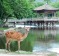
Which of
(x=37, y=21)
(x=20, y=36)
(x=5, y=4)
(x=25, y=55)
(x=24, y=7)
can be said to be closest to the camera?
(x=25, y=55)

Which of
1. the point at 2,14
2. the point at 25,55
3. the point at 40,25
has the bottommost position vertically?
the point at 40,25

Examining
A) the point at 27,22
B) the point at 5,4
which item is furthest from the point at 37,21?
Answer: the point at 5,4

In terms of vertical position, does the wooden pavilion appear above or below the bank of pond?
below

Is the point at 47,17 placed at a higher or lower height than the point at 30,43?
lower

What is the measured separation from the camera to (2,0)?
2437 inches

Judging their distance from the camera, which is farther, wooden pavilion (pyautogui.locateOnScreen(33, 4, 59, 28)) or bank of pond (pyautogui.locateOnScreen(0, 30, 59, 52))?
Result: wooden pavilion (pyautogui.locateOnScreen(33, 4, 59, 28))

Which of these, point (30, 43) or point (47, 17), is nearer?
point (30, 43)

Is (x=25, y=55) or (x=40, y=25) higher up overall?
(x=25, y=55)

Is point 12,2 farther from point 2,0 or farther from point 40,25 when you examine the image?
point 40,25

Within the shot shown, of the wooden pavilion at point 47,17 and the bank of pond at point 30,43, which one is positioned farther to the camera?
the wooden pavilion at point 47,17

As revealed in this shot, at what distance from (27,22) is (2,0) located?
20.5 metres

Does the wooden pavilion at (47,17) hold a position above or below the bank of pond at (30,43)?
below

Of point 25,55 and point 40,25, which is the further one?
point 40,25

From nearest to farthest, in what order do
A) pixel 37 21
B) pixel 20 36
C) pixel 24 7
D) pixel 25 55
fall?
pixel 25 55, pixel 20 36, pixel 24 7, pixel 37 21
